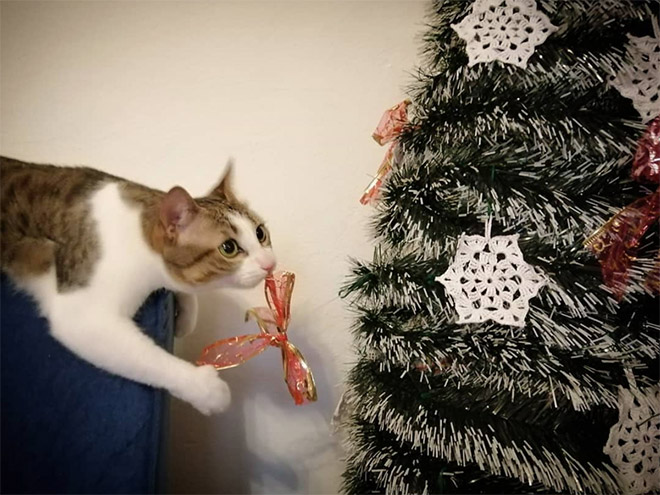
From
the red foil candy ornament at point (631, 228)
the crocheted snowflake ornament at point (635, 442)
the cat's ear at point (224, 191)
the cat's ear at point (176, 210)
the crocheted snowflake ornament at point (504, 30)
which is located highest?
the crocheted snowflake ornament at point (504, 30)

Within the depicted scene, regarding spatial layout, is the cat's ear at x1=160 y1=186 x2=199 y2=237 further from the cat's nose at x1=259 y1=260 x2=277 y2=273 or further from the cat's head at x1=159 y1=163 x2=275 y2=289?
the cat's nose at x1=259 y1=260 x2=277 y2=273

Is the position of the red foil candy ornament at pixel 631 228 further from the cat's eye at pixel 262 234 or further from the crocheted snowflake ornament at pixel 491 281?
the cat's eye at pixel 262 234

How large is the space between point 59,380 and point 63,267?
128mm

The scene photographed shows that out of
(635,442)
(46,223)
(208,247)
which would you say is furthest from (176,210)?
(635,442)

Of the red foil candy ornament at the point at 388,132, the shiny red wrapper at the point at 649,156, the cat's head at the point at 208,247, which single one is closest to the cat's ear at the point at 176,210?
the cat's head at the point at 208,247

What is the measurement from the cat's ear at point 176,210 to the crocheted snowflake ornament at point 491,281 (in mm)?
302

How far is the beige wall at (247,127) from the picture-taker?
2.41 ft

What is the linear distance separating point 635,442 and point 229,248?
18.5 inches

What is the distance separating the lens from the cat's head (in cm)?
50

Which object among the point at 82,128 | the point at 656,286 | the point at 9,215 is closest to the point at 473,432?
the point at 656,286

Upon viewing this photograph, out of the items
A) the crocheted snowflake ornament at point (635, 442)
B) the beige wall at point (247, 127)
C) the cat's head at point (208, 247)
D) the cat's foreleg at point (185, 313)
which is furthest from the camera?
the beige wall at point (247, 127)

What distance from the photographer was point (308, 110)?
0.78 metres

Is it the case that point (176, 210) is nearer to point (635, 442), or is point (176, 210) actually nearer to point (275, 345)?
point (275, 345)

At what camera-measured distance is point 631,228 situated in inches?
15.9
